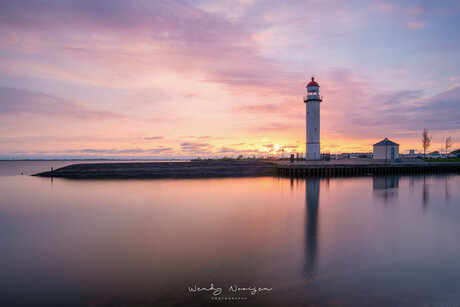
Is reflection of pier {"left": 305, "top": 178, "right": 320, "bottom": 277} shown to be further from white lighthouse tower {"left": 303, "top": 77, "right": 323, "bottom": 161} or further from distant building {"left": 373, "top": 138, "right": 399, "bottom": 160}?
distant building {"left": 373, "top": 138, "right": 399, "bottom": 160}

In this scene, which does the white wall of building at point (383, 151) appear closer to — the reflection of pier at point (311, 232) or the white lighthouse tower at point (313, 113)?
the white lighthouse tower at point (313, 113)

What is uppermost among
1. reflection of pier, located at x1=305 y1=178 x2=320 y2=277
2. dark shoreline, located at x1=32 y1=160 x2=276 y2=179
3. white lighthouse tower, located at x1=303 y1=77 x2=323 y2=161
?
white lighthouse tower, located at x1=303 y1=77 x2=323 y2=161

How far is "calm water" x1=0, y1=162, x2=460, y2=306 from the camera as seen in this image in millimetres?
4965

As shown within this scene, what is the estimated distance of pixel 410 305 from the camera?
181 inches

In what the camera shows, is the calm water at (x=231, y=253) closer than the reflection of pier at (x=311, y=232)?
Yes

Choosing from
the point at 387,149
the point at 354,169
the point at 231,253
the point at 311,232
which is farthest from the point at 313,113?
the point at 231,253

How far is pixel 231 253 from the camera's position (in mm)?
7125

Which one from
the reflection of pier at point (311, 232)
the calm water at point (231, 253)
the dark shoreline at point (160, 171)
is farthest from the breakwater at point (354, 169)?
the calm water at point (231, 253)

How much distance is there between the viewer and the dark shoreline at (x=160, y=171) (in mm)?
30078

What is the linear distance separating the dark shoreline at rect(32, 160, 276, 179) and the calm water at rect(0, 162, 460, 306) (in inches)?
643

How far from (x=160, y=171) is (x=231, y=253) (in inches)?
1050

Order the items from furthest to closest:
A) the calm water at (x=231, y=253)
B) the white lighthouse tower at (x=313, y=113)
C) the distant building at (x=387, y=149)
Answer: the distant building at (x=387, y=149), the white lighthouse tower at (x=313, y=113), the calm water at (x=231, y=253)

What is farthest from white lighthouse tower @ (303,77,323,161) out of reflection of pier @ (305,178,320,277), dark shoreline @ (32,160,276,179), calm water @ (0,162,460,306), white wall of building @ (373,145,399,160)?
calm water @ (0,162,460,306)

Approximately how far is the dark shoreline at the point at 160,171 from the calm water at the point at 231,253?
16340 mm
